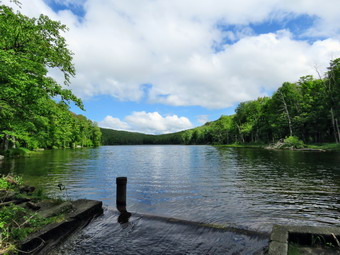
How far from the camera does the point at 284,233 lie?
16.7ft

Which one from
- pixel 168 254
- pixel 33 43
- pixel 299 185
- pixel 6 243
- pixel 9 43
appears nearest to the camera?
pixel 6 243

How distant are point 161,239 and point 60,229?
10.5 ft

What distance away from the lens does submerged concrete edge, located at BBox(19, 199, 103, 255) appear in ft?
17.5

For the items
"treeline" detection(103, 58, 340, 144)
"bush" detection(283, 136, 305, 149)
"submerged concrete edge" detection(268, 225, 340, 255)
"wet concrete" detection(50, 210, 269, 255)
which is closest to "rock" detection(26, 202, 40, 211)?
"wet concrete" detection(50, 210, 269, 255)

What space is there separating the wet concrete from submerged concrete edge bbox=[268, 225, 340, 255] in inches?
32.5

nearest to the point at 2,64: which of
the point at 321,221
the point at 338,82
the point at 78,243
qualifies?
the point at 78,243

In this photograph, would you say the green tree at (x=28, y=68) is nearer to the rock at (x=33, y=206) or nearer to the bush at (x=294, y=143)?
the rock at (x=33, y=206)

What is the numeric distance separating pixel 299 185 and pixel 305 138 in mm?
60719

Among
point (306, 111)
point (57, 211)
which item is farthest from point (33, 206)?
point (306, 111)

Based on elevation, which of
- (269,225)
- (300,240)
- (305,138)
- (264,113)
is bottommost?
(269,225)

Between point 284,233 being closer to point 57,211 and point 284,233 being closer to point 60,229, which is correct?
point 60,229

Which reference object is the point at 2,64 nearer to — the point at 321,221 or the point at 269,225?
the point at 269,225

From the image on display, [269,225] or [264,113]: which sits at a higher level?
[264,113]

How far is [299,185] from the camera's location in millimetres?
13984
